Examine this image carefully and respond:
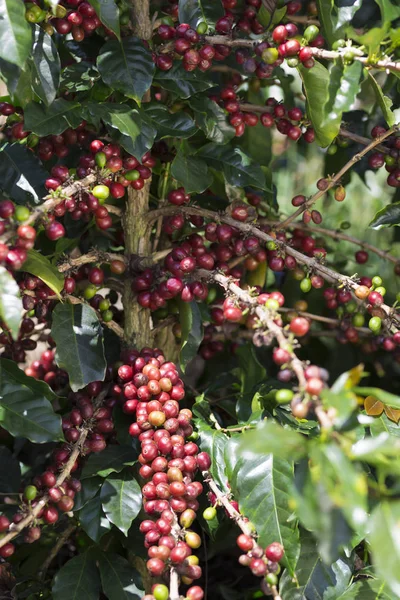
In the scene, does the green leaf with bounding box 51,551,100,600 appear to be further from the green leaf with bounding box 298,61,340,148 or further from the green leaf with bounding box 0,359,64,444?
the green leaf with bounding box 298,61,340,148

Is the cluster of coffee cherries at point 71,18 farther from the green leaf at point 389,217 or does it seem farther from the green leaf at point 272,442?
the green leaf at point 272,442

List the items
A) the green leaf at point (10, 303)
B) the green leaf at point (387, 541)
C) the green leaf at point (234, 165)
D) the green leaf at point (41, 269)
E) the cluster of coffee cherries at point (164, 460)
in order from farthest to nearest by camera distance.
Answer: the green leaf at point (234, 165) → the green leaf at point (41, 269) → the cluster of coffee cherries at point (164, 460) → the green leaf at point (10, 303) → the green leaf at point (387, 541)

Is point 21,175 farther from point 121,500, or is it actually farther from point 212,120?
point 121,500

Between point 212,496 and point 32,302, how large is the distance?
0.39m

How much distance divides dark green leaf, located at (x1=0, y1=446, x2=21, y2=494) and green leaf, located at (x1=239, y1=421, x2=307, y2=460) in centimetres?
72

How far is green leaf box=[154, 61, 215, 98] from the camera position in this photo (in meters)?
1.06

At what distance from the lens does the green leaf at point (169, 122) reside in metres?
1.05

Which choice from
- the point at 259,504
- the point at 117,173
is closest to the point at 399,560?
the point at 259,504

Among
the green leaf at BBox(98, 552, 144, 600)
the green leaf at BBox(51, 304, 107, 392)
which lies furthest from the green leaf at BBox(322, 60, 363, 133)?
the green leaf at BBox(98, 552, 144, 600)

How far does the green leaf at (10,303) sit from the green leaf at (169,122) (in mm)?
395

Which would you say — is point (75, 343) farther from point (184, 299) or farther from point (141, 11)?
point (141, 11)

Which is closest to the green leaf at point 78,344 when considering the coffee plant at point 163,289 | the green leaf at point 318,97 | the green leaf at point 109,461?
the coffee plant at point 163,289

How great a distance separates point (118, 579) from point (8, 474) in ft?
0.97

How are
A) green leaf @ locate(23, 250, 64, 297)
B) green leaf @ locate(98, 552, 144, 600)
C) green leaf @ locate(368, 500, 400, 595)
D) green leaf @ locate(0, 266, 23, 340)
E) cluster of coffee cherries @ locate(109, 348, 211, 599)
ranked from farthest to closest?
1. green leaf @ locate(98, 552, 144, 600)
2. green leaf @ locate(23, 250, 64, 297)
3. cluster of coffee cherries @ locate(109, 348, 211, 599)
4. green leaf @ locate(0, 266, 23, 340)
5. green leaf @ locate(368, 500, 400, 595)
